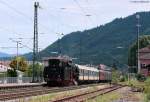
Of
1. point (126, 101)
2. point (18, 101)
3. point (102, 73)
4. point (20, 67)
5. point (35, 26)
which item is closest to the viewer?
point (18, 101)

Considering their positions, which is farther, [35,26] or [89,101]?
[35,26]

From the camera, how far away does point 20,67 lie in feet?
433

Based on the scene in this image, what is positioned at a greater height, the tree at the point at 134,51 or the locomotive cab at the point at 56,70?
the tree at the point at 134,51

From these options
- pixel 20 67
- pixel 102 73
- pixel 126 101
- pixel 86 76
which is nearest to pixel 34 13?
pixel 86 76

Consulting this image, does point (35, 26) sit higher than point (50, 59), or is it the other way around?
point (35, 26)

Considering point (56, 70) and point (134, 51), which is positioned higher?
point (134, 51)

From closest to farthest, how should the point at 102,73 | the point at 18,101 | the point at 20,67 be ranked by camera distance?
1. the point at 18,101
2. the point at 102,73
3. the point at 20,67

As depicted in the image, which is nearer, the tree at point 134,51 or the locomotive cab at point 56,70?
the locomotive cab at point 56,70

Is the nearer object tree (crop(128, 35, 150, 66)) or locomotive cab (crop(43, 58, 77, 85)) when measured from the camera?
locomotive cab (crop(43, 58, 77, 85))

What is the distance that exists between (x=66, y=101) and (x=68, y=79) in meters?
30.0

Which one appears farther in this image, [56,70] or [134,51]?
[134,51]

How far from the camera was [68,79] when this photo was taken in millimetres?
61719

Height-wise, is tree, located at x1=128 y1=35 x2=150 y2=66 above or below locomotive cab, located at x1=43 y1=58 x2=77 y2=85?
above

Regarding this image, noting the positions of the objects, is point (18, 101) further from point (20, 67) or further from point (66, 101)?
point (20, 67)
